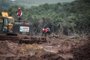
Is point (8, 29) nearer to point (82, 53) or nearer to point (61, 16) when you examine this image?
point (61, 16)

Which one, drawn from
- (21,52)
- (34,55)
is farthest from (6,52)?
(34,55)

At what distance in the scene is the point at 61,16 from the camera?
696 inches

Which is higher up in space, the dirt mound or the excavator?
the dirt mound

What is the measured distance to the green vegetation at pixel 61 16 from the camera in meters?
16.5

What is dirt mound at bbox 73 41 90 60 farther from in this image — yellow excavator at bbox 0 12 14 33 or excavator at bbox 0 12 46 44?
yellow excavator at bbox 0 12 14 33

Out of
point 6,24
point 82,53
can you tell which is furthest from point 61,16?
point 82,53

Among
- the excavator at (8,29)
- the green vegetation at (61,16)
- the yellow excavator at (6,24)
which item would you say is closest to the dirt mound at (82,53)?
the excavator at (8,29)

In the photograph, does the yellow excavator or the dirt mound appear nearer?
the dirt mound

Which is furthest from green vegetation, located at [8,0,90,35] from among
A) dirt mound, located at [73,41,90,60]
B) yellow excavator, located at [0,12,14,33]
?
dirt mound, located at [73,41,90,60]

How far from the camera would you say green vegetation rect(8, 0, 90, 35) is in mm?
16469

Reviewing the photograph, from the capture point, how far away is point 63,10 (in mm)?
18594

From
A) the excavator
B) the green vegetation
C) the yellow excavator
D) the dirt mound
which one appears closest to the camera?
the dirt mound

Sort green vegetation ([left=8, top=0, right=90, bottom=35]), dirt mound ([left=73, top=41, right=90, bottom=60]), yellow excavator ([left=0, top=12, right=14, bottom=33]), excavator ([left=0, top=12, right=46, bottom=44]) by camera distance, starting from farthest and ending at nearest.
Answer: green vegetation ([left=8, top=0, right=90, bottom=35]) → yellow excavator ([left=0, top=12, right=14, bottom=33]) → excavator ([left=0, top=12, right=46, bottom=44]) → dirt mound ([left=73, top=41, right=90, bottom=60])

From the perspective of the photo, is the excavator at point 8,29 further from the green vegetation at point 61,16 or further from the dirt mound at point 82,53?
the dirt mound at point 82,53
